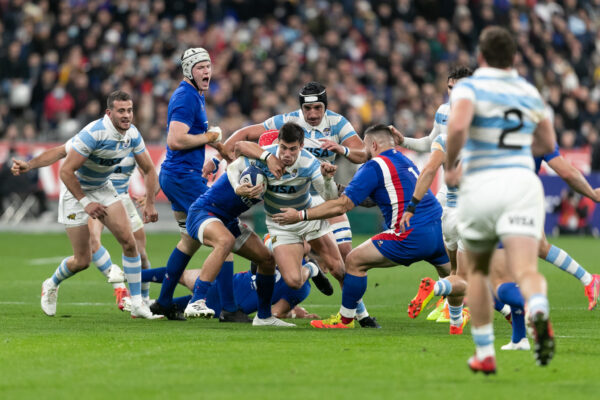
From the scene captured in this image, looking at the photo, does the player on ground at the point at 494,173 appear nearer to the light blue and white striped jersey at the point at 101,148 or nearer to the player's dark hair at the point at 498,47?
Result: the player's dark hair at the point at 498,47

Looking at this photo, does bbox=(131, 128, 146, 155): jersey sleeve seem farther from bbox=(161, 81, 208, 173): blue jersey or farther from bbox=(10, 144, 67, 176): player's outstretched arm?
bbox=(10, 144, 67, 176): player's outstretched arm

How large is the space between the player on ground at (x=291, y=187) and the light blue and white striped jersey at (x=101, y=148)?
5.01 feet

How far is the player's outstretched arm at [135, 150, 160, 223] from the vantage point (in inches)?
465

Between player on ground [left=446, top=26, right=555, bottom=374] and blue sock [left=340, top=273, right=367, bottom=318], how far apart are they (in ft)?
11.2

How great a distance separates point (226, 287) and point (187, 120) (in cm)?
180

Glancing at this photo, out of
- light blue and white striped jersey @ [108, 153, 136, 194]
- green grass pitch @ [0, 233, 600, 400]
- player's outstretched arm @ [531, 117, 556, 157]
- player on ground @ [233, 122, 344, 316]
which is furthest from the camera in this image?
light blue and white striped jersey @ [108, 153, 136, 194]

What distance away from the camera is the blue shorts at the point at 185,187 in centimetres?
1155

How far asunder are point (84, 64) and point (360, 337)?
62.7 ft

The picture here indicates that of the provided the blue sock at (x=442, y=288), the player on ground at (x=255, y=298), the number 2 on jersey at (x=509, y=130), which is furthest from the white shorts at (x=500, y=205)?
the player on ground at (x=255, y=298)

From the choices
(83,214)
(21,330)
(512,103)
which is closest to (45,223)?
(83,214)

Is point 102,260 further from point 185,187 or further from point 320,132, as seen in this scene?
point 320,132

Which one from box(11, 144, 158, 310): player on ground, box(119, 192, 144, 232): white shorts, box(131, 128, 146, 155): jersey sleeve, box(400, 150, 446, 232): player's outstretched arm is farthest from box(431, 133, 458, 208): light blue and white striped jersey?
box(119, 192, 144, 232): white shorts

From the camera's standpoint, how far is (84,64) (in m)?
27.0

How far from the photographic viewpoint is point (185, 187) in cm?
1155
